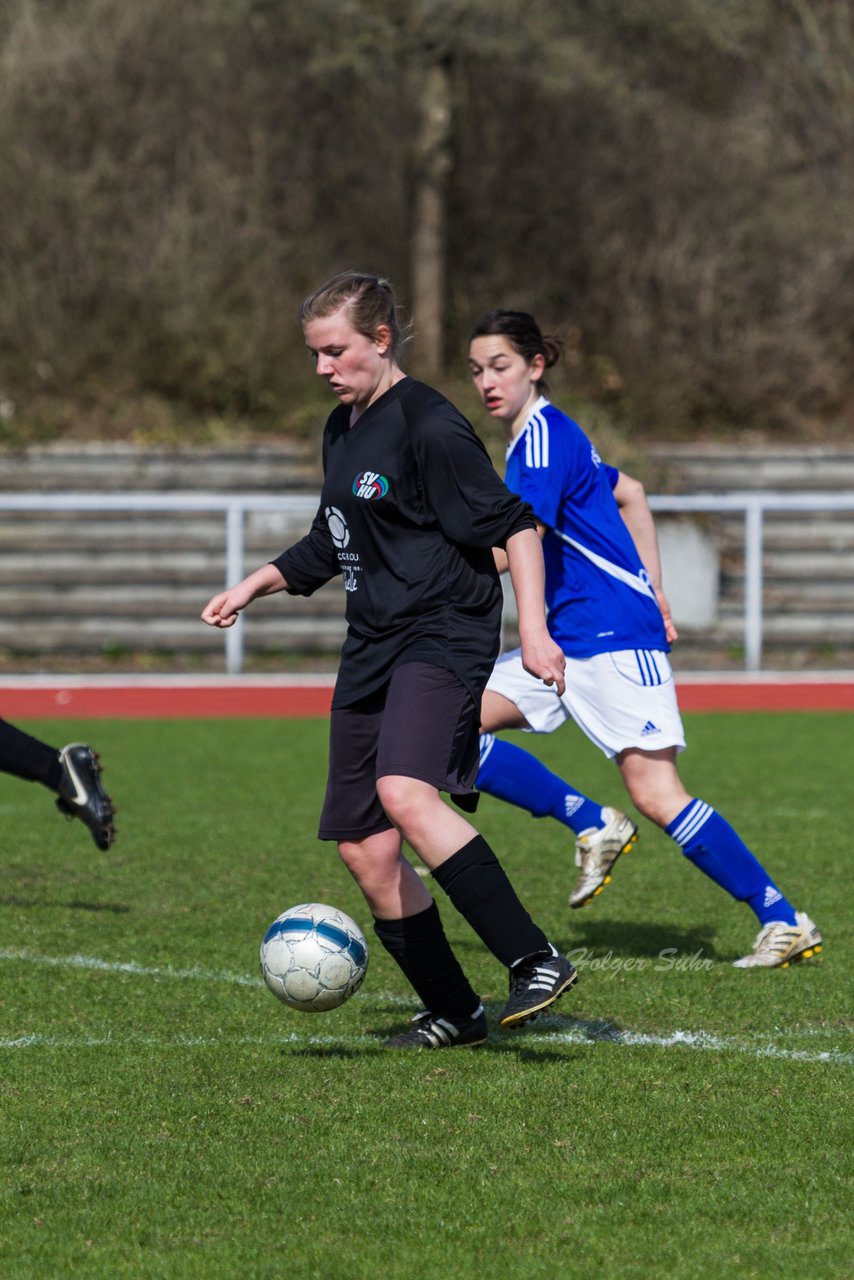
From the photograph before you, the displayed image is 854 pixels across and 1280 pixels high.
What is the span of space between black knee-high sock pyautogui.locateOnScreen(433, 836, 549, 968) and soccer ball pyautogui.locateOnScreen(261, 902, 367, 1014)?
45 centimetres

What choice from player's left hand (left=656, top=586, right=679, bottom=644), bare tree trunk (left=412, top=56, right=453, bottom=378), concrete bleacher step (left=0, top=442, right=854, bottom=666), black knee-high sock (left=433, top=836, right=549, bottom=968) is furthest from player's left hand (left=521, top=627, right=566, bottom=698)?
bare tree trunk (left=412, top=56, right=453, bottom=378)

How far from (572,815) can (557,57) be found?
16.7 meters

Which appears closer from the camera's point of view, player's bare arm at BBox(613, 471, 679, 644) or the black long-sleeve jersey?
the black long-sleeve jersey

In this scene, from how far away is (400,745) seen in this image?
400 cm

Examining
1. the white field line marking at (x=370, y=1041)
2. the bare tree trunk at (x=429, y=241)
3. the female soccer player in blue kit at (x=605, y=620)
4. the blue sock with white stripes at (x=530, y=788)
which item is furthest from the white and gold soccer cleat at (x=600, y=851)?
the bare tree trunk at (x=429, y=241)

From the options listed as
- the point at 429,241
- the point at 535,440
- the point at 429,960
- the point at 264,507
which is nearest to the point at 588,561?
the point at 535,440

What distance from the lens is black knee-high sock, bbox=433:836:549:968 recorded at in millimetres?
4023

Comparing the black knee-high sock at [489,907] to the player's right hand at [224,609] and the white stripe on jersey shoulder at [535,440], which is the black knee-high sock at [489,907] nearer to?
the player's right hand at [224,609]

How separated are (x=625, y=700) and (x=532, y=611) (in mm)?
1362


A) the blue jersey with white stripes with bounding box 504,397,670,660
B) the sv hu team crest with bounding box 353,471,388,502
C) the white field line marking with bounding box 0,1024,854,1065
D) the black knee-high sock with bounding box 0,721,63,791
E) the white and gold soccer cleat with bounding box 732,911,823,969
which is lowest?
the white and gold soccer cleat with bounding box 732,911,823,969

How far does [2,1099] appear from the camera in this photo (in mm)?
3898

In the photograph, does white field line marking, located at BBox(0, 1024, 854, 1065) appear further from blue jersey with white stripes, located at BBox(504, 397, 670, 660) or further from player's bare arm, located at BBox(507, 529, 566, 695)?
blue jersey with white stripes, located at BBox(504, 397, 670, 660)

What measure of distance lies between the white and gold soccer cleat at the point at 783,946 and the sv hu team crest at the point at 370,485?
2028 millimetres

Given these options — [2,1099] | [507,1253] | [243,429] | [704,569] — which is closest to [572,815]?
[2,1099]
